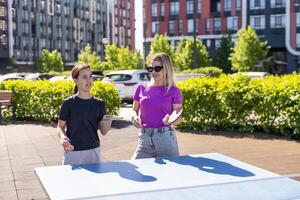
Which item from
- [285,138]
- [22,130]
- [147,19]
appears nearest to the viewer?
[285,138]

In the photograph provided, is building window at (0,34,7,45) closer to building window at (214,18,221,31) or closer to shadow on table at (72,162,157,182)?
building window at (214,18,221,31)

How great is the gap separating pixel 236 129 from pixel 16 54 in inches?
3155

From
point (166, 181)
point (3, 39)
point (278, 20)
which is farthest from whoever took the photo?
point (3, 39)

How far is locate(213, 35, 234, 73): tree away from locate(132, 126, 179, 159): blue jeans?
6058 cm

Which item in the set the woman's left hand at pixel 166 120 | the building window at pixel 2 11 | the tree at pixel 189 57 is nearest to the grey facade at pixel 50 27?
the building window at pixel 2 11

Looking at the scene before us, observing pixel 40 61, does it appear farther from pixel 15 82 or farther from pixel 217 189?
pixel 217 189

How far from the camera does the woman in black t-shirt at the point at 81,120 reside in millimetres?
4367

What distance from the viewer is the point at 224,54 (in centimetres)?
6431

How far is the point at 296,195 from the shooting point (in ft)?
10.3

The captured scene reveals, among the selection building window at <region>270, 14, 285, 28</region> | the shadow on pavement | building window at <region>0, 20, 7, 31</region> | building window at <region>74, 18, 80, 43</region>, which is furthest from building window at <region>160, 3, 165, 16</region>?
the shadow on pavement

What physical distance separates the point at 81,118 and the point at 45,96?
10.2 m

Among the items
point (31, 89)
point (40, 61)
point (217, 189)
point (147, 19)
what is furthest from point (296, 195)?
point (40, 61)

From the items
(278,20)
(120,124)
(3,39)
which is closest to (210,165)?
(120,124)

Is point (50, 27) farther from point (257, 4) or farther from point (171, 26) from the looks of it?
point (257, 4)
